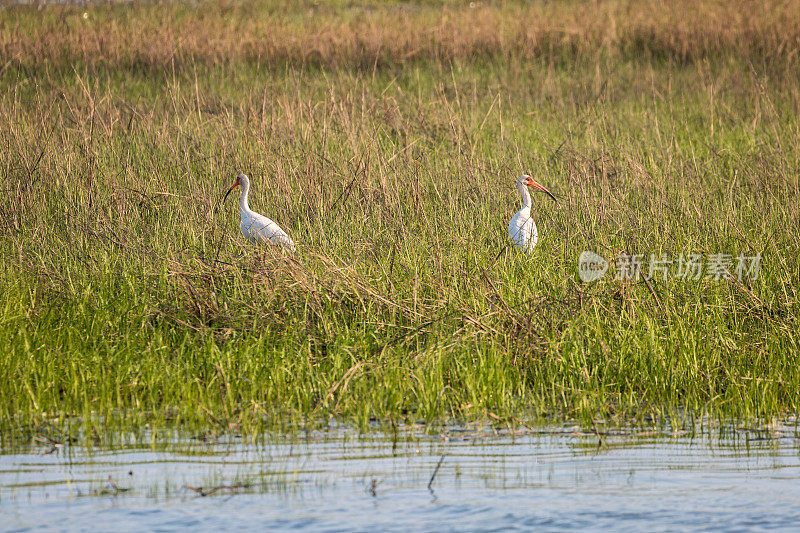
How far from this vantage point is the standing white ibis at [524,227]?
22.8ft

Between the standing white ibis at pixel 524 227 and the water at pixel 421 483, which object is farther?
the standing white ibis at pixel 524 227

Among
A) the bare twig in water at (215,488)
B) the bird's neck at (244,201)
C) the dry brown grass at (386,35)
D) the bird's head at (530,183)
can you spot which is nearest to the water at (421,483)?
the bare twig in water at (215,488)

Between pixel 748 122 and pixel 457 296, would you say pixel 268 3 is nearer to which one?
pixel 748 122

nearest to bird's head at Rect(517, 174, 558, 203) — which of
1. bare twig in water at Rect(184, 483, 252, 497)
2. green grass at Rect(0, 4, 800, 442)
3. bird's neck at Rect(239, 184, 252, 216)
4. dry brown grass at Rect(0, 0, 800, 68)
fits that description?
green grass at Rect(0, 4, 800, 442)

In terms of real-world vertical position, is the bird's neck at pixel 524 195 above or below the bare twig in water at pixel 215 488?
above

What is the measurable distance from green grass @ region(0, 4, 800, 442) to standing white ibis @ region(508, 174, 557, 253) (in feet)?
0.37

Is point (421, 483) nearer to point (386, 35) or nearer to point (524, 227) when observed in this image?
point (524, 227)

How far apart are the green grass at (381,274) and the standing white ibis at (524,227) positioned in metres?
0.11

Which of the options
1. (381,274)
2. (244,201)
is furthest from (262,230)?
(381,274)

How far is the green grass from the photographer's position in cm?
466

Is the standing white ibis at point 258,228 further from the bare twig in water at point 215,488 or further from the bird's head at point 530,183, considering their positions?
the bare twig in water at point 215,488

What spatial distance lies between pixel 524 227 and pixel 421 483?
3.62 metres

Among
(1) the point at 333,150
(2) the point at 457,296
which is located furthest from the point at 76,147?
(2) the point at 457,296

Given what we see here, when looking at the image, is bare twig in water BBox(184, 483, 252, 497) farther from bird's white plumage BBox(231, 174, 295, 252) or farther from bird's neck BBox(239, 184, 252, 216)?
bird's neck BBox(239, 184, 252, 216)
